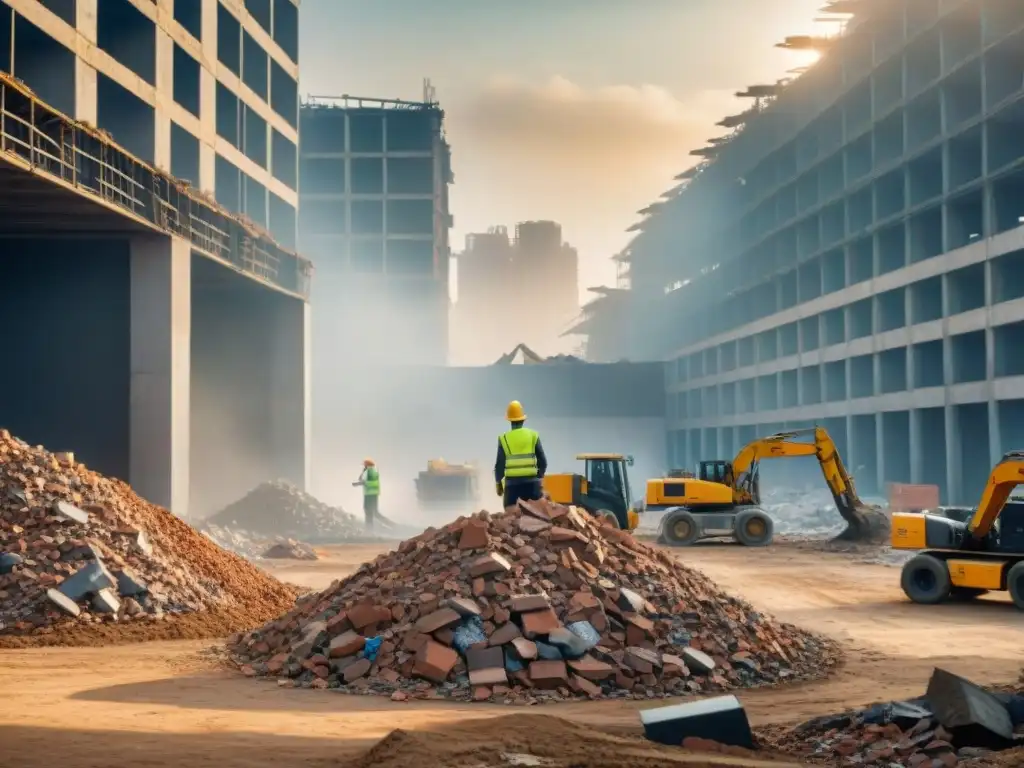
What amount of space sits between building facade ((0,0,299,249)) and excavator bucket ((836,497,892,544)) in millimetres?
18107

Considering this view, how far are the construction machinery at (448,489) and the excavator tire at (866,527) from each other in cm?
1936

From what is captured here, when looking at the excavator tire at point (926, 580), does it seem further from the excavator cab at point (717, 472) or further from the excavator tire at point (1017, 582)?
the excavator cab at point (717, 472)

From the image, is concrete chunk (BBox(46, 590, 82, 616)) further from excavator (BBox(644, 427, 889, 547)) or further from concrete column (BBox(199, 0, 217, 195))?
concrete column (BBox(199, 0, 217, 195))

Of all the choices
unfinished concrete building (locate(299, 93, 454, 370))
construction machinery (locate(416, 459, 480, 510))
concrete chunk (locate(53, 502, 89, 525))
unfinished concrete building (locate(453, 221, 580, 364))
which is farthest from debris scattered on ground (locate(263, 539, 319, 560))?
unfinished concrete building (locate(453, 221, 580, 364))

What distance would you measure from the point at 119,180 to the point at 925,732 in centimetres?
2318

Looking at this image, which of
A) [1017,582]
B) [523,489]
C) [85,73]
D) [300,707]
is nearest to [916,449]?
[1017,582]

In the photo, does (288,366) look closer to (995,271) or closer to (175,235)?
(175,235)

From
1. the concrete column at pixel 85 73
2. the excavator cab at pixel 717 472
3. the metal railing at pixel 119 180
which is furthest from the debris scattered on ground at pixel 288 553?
the concrete column at pixel 85 73

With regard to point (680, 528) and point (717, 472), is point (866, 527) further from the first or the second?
point (680, 528)

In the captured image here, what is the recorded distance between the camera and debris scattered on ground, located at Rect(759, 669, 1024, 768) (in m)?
8.07

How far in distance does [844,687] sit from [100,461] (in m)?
22.3

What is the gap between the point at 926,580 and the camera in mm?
18203

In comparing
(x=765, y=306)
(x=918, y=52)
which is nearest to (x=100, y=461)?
(x=918, y=52)

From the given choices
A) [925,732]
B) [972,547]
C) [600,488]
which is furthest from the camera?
[600,488]
